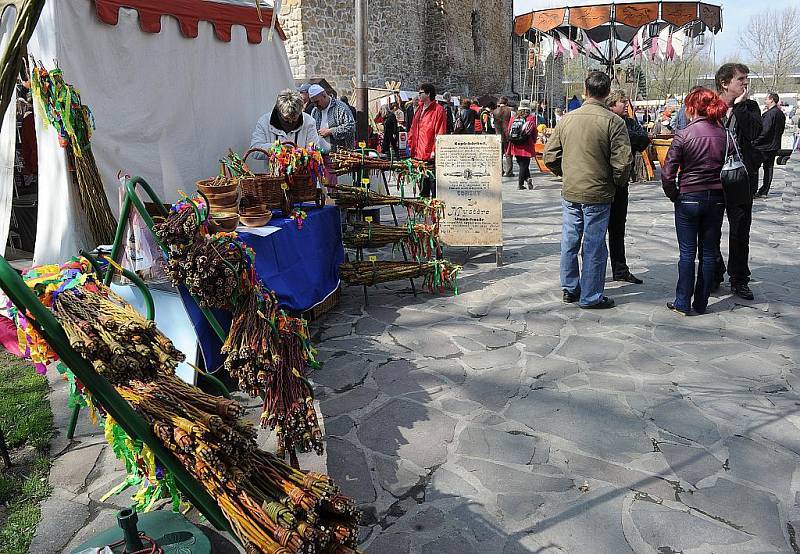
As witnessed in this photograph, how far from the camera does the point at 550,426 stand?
3461 mm

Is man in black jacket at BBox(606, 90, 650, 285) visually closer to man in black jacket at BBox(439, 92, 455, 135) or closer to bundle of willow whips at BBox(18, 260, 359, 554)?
man in black jacket at BBox(439, 92, 455, 135)

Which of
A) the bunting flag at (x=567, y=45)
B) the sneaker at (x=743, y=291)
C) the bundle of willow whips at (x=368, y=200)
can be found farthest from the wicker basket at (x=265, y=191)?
the bunting flag at (x=567, y=45)

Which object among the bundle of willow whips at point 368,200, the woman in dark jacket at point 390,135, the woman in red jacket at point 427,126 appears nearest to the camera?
the bundle of willow whips at point 368,200

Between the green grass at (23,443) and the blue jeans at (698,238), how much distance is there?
465 cm

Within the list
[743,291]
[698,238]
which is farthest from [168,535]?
[743,291]

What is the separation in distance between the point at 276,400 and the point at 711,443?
89.8 inches

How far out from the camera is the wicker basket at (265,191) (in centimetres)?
455

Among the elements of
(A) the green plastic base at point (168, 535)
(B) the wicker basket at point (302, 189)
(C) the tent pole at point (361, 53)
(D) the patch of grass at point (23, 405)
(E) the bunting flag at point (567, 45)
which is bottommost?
(A) the green plastic base at point (168, 535)

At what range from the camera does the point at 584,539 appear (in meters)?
2.57

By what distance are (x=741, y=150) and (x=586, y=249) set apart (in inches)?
74.4

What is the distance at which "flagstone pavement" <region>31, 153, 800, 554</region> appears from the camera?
2658 mm

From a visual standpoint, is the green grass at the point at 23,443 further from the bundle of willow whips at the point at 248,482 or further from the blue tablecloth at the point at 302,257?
the blue tablecloth at the point at 302,257

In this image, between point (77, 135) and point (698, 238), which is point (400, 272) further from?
point (77, 135)

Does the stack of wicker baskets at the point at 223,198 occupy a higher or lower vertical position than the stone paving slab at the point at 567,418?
higher
